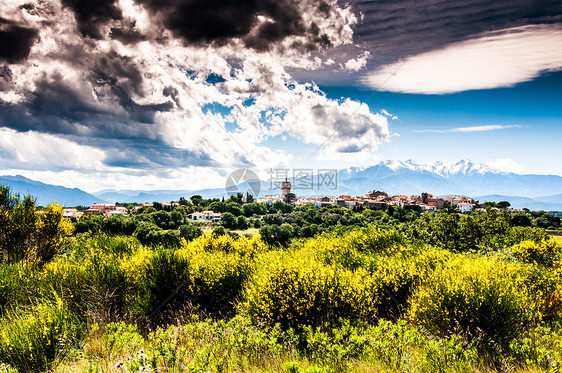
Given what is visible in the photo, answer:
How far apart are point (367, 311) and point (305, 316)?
6.89 feet

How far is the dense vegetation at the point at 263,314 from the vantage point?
19.2 feet

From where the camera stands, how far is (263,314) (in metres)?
8.25

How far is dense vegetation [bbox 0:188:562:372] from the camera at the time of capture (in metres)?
5.84

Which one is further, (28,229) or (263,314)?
(28,229)

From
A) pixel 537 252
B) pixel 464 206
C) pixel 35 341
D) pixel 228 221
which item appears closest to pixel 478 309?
pixel 35 341

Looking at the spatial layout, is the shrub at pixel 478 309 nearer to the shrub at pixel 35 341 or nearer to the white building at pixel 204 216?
the shrub at pixel 35 341

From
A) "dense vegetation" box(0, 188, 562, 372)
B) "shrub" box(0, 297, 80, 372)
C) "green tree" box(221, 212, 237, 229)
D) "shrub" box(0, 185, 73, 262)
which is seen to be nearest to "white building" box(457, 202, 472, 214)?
"green tree" box(221, 212, 237, 229)

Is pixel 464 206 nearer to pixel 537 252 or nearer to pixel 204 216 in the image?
pixel 204 216

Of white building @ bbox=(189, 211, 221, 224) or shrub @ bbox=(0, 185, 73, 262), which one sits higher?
shrub @ bbox=(0, 185, 73, 262)

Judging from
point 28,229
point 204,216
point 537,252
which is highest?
point 28,229

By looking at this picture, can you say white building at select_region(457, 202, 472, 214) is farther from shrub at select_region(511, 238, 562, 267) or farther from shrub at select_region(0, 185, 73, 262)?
shrub at select_region(0, 185, 73, 262)

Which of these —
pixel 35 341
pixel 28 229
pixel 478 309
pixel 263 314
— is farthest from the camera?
pixel 28 229

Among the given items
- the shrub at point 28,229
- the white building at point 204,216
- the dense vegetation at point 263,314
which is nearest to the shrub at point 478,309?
the dense vegetation at point 263,314

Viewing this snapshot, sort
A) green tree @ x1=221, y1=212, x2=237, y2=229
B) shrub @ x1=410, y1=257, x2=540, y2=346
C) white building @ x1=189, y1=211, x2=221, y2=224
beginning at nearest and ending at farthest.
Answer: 1. shrub @ x1=410, y1=257, x2=540, y2=346
2. green tree @ x1=221, y1=212, x2=237, y2=229
3. white building @ x1=189, y1=211, x2=221, y2=224
